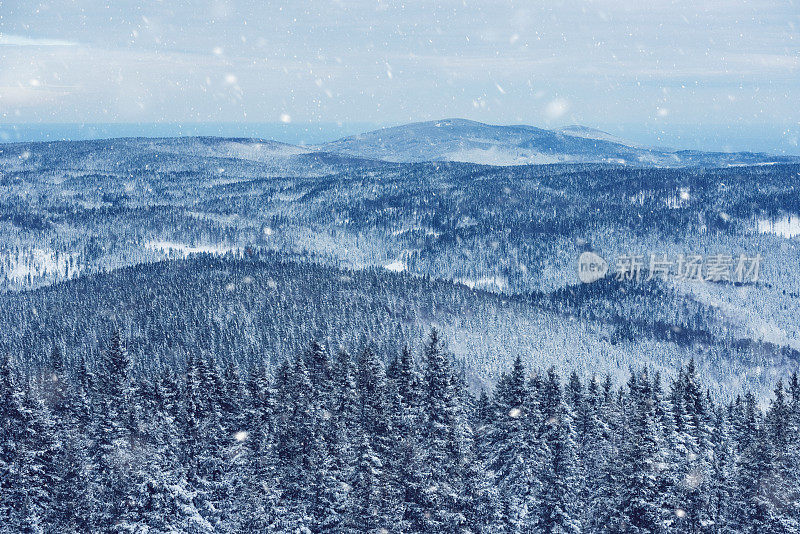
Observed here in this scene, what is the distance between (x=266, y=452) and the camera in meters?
42.7

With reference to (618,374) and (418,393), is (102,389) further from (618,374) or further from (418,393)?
(618,374)

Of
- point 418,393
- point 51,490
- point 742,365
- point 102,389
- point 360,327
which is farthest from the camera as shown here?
point 742,365

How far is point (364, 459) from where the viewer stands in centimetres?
4134

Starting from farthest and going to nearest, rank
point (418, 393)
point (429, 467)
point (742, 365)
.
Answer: point (742, 365) → point (418, 393) → point (429, 467)

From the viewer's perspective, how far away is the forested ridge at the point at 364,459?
131ft

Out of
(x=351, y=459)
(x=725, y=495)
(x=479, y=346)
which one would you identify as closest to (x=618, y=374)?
(x=479, y=346)

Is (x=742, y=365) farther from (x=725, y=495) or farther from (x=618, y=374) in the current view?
(x=725, y=495)

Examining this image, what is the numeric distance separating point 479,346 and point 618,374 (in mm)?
35017

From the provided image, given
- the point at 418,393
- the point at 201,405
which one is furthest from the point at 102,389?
the point at 418,393

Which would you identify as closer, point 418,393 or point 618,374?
point 418,393

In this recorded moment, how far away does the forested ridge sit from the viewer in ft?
131

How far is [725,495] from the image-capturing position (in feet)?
146

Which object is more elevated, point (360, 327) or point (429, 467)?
point (429, 467)

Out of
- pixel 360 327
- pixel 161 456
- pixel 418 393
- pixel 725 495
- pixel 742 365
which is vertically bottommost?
pixel 742 365
